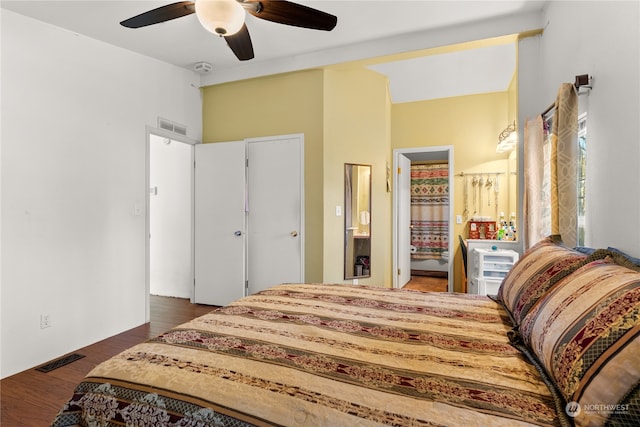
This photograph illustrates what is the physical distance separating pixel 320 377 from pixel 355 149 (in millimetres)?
Answer: 3287

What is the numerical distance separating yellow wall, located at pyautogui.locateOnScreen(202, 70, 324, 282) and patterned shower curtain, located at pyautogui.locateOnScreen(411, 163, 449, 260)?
3.13 m

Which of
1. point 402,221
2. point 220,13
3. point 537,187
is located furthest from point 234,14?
point 402,221

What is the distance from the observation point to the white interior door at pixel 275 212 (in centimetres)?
383

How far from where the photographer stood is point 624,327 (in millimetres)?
797

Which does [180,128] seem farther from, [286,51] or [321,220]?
[321,220]

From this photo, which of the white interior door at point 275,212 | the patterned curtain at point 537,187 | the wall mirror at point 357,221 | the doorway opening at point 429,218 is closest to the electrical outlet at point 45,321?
the white interior door at point 275,212

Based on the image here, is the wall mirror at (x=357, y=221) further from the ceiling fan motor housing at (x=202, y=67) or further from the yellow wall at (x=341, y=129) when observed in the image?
the ceiling fan motor housing at (x=202, y=67)

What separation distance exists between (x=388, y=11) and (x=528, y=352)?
275cm

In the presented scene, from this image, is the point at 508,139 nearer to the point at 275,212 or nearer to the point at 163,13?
the point at 275,212

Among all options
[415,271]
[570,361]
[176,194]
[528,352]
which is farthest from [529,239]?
[176,194]

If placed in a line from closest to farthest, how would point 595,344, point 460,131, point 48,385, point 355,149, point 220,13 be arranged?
point 595,344 < point 220,13 < point 48,385 < point 355,149 < point 460,131

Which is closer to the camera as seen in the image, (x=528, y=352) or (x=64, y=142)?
(x=528, y=352)

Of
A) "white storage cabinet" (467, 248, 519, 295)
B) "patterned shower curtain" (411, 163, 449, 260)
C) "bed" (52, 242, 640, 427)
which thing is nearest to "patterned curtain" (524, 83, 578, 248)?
"bed" (52, 242, 640, 427)

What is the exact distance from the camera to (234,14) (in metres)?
1.83
